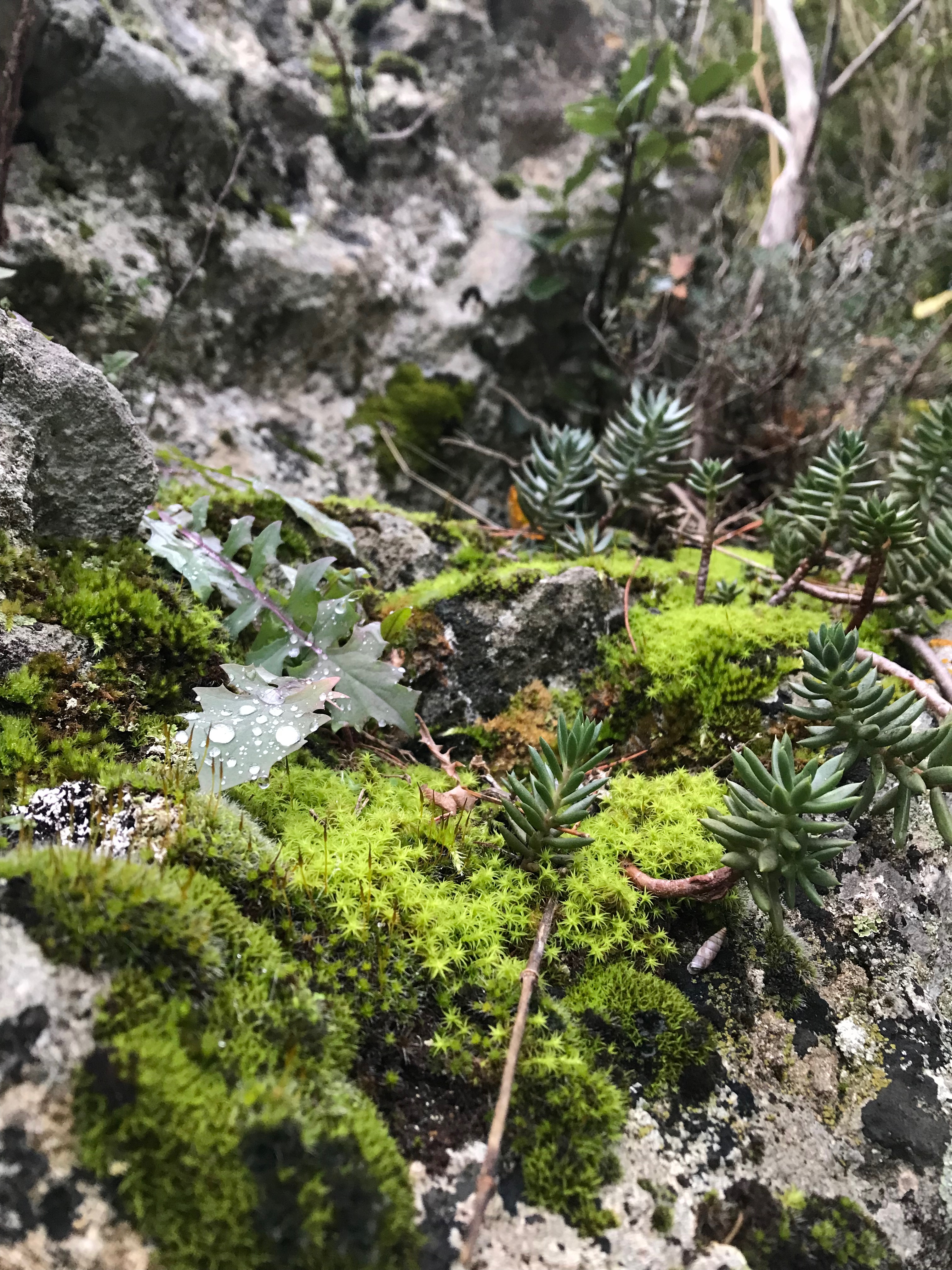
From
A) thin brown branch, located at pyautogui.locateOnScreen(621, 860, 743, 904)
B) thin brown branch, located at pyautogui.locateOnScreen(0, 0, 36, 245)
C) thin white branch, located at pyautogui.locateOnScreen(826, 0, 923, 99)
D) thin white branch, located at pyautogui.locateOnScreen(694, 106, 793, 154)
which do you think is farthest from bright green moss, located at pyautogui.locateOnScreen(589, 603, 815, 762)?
thin white branch, located at pyautogui.locateOnScreen(694, 106, 793, 154)

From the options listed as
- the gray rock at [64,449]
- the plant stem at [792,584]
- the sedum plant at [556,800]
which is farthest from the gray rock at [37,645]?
the plant stem at [792,584]

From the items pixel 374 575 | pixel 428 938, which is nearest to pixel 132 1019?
pixel 428 938

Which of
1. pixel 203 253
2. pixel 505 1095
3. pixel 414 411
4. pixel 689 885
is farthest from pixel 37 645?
pixel 414 411

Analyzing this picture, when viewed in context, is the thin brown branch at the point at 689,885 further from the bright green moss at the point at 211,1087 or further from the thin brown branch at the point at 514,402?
the thin brown branch at the point at 514,402

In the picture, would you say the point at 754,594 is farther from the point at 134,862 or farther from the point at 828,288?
the point at 828,288

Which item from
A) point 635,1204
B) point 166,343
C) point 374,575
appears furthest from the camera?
point 166,343

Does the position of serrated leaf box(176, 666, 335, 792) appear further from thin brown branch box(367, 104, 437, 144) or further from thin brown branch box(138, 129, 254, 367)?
thin brown branch box(367, 104, 437, 144)
